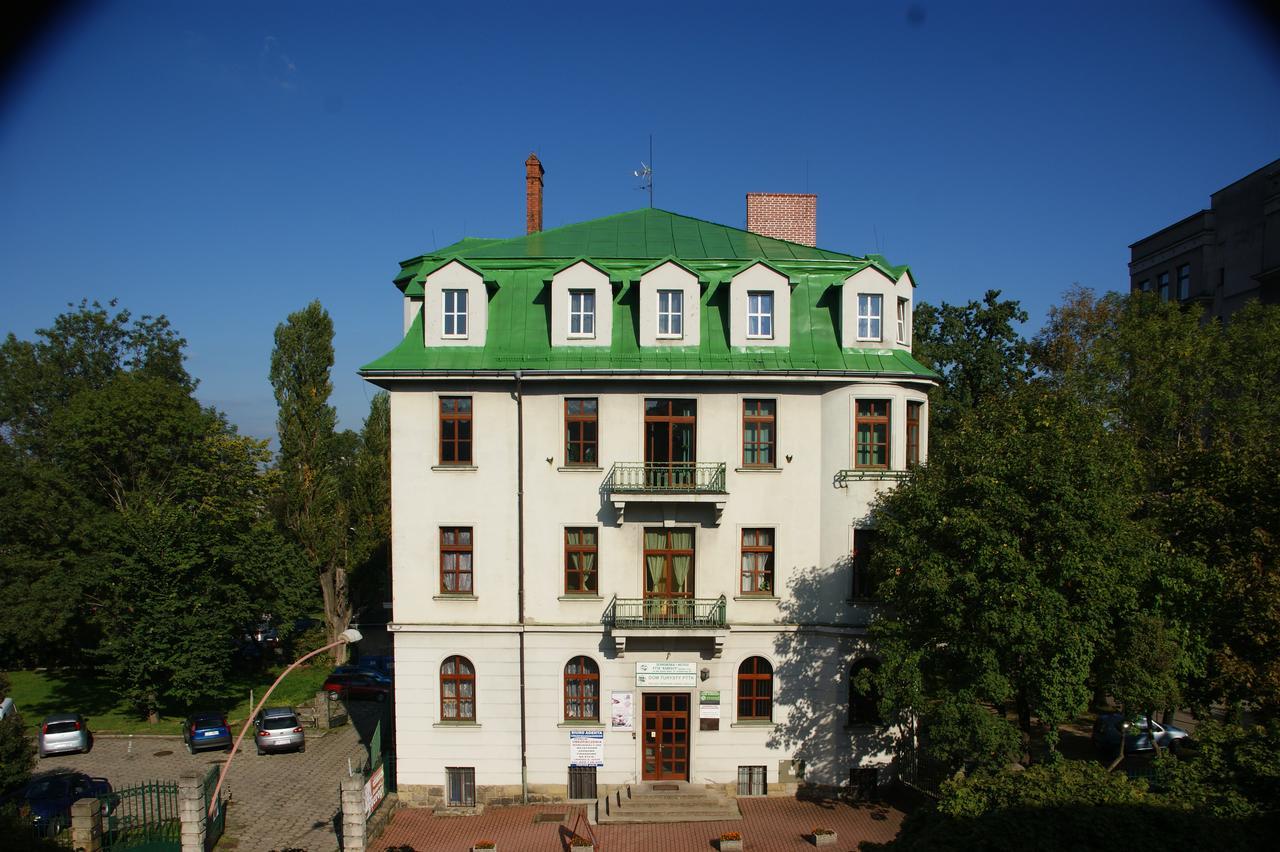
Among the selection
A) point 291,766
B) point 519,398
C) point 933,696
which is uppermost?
point 519,398

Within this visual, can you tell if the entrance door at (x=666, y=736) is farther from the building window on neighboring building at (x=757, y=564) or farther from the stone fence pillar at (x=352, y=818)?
the stone fence pillar at (x=352, y=818)

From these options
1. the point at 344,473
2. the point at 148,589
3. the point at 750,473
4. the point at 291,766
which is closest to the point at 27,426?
the point at 344,473

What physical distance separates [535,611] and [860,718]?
10269mm

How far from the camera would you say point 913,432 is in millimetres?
24344

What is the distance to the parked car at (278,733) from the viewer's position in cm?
2895

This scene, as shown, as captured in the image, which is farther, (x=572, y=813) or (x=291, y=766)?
(x=291, y=766)

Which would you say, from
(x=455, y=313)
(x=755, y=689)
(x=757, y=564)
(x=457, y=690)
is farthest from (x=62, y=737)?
(x=757, y=564)

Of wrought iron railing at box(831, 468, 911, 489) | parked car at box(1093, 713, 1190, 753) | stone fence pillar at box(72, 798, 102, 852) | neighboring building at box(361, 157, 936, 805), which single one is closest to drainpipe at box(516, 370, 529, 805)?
neighboring building at box(361, 157, 936, 805)

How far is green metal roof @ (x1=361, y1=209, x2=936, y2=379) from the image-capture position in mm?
23562

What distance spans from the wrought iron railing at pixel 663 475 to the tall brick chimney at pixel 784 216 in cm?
1023

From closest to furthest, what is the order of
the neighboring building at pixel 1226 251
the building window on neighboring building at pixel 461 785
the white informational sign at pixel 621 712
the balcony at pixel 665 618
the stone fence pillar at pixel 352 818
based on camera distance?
the stone fence pillar at pixel 352 818 < the balcony at pixel 665 618 < the white informational sign at pixel 621 712 < the building window on neighboring building at pixel 461 785 < the neighboring building at pixel 1226 251

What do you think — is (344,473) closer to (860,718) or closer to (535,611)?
(535,611)

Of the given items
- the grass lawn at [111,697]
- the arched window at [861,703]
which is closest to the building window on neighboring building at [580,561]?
the arched window at [861,703]

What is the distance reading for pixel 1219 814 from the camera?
1252 cm
